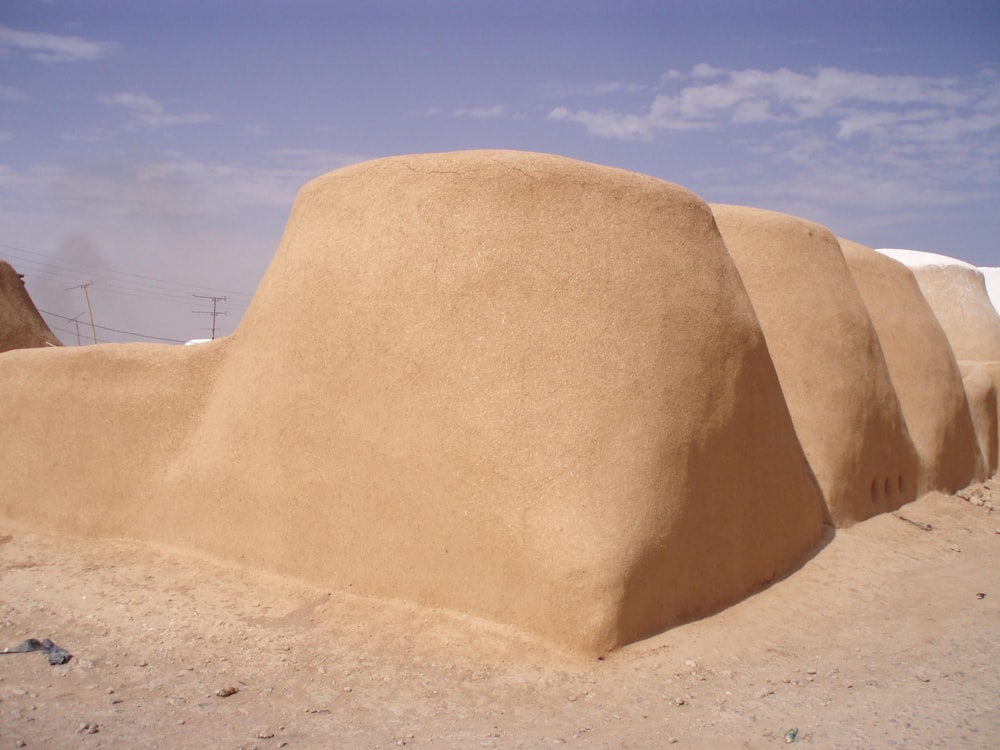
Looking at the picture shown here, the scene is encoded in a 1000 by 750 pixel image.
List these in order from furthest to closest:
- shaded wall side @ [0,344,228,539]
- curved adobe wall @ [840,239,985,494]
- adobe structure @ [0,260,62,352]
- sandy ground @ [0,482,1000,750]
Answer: adobe structure @ [0,260,62,352] < curved adobe wall @ [840,239,985,494] < shaded wall side @ [0,344,228,539] < sandy ground @ [0,482,1000,750]

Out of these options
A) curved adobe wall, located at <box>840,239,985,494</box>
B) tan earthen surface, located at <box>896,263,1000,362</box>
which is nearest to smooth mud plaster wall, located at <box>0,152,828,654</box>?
curved adobe wall, located at <box>840,239,985,494</box>

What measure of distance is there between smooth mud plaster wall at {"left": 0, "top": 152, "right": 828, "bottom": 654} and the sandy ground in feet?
0.92

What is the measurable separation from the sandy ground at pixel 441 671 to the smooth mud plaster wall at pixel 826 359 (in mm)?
1386

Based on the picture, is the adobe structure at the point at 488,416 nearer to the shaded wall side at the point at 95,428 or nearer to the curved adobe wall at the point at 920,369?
the shaded wall side at the point at 95,428

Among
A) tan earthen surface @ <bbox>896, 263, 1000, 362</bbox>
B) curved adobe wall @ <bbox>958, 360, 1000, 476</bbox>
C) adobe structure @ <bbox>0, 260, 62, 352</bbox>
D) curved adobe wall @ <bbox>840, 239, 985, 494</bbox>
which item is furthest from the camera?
tan earthen surface @ <bbox>896, 263, 1000, 362</bbox>

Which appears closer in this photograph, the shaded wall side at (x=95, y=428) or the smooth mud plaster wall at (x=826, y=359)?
the shaded wall side at (x=95, y=428)

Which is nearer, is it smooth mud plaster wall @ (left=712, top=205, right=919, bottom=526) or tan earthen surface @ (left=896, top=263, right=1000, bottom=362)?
smooth mud plaster wall @ (left=712, top=205, right=919, bottom=526)

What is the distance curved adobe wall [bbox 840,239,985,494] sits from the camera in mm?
9922

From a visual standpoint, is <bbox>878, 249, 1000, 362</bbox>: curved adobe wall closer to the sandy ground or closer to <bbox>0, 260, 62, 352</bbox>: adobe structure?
the sandy ground

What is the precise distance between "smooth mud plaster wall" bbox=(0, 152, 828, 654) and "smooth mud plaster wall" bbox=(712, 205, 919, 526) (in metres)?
0.93

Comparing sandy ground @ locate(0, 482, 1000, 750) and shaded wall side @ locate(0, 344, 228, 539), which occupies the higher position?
shaded wall side @ locate(0, 344, 228, 539)

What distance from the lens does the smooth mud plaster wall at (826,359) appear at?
8.14m

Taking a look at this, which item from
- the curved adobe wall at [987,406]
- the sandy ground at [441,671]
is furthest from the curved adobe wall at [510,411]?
the curved adobe wall at [987,406]

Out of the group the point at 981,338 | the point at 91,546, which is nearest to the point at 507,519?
the point at 91,546
